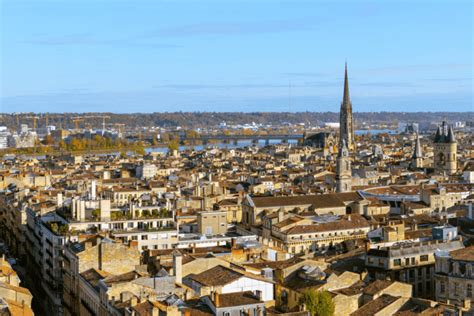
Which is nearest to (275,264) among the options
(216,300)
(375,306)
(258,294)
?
(258,294)

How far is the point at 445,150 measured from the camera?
109500 mm

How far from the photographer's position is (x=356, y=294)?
35938mm

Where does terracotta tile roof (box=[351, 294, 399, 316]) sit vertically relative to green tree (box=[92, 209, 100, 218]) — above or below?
below

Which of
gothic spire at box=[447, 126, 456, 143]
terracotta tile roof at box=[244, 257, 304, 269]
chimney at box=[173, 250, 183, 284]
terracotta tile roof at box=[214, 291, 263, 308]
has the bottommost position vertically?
terracotta tile roof at box=[244, 257, 304, 269]

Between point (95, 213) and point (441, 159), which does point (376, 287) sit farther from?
point (441, 159)

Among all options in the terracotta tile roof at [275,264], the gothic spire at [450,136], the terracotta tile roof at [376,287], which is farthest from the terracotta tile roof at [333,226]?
the gothic spire at [450,136]

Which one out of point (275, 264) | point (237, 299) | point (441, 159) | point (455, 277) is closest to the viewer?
point (237, 299)

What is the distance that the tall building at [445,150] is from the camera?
10650 cm

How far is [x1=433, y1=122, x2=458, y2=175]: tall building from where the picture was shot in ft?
349

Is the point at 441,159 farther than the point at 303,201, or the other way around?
the point at 441,159

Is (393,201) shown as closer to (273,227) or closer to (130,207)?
(273,227)
